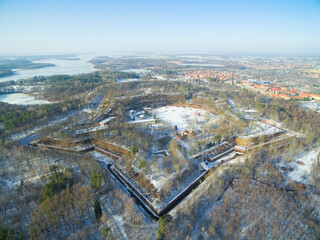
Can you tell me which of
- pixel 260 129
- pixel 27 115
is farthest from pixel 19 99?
pixel 260 129

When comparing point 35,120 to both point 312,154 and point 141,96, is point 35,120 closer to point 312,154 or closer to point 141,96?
point 141,96


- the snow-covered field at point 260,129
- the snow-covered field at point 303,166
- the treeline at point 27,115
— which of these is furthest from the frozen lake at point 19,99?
the snow-covered field at point 303,166

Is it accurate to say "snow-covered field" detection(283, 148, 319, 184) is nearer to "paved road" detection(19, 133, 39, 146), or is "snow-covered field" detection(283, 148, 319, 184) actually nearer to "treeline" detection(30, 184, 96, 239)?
"treeline" detection(30, 184, 96, 239)

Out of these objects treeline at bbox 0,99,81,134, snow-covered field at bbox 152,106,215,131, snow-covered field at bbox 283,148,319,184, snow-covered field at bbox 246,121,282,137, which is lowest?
snow-covered field at bbox 283,148,319,184

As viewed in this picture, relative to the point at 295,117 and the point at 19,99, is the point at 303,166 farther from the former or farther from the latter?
the point at 19,99

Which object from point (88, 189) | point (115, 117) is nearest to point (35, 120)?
point (115, 117)

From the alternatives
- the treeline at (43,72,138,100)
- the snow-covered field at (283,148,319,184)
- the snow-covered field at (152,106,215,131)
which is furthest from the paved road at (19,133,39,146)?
the snow-covered field at (283,148,319,184)
